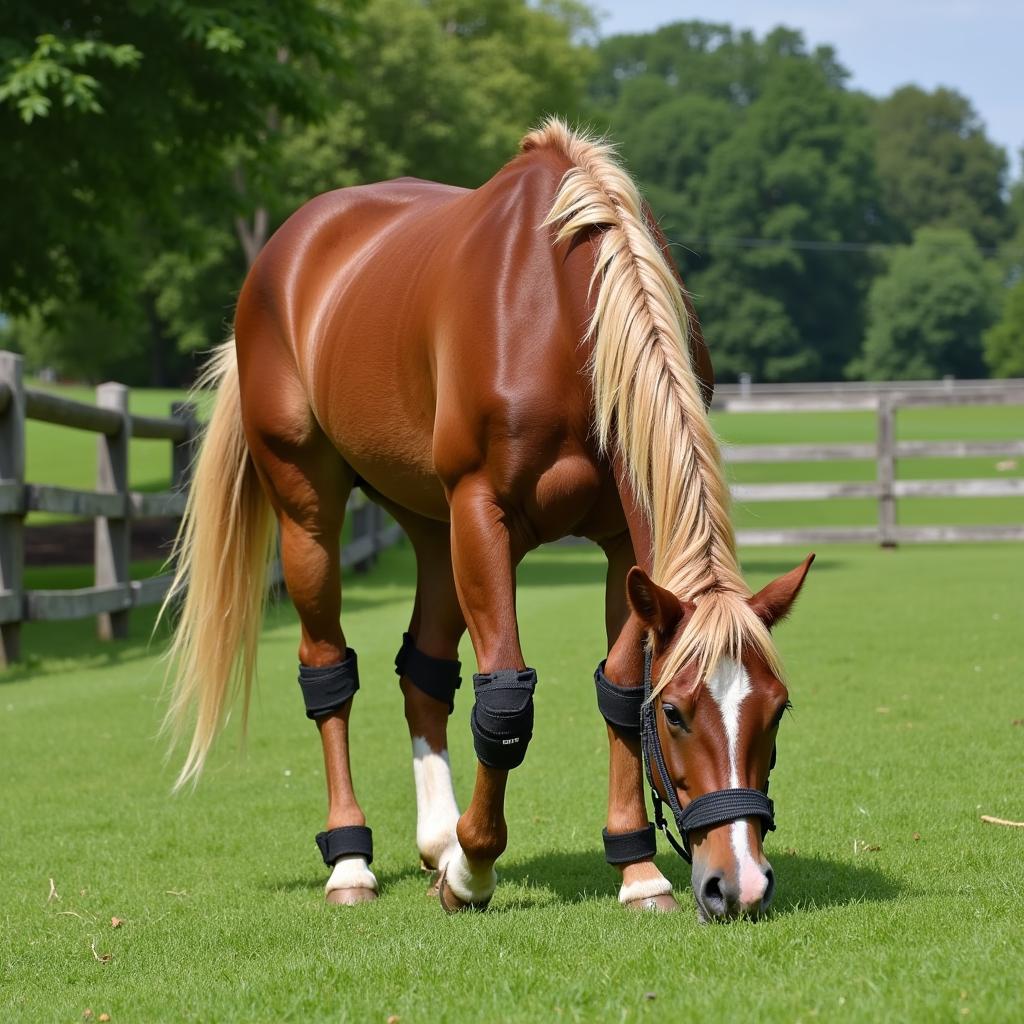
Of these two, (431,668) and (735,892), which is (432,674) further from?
(735,892)

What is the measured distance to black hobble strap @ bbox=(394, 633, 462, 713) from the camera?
4879 millimetres

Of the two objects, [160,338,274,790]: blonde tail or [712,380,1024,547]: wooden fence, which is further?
[712,380,1024,547]: wooden fence

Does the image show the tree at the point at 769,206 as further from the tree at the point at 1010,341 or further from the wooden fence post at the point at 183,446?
the wooden fence post at the point at 183,446

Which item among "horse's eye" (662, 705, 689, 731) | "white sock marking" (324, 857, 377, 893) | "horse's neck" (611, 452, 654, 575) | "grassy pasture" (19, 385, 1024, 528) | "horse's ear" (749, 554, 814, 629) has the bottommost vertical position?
"grassy pasture" (19, 385, 1024, 528)

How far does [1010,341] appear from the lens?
70.1m

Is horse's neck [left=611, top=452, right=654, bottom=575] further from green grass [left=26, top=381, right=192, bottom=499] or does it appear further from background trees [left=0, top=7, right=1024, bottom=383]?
green grass [left=26, top=381, right=192, bottom=499]

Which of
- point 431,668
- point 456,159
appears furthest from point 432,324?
point 456,159

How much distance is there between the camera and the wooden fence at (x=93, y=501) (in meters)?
9.03

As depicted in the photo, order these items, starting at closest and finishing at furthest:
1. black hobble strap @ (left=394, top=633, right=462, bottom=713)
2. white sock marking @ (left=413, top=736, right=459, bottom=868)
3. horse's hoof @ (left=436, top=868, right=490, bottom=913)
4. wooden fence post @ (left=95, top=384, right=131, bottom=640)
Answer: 1. horse's hoof @ (left=436, top=868, right=490, bottom=913)
2. white sock marking @ (left=413, top=736, right=459, bottom=868)
3. black hobble strap @ (left=394, top=633, right=462, bottom=713)
4. wooden fence post @ (left=95, top=384, right=131, bottom=640)

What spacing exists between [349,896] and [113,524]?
6.83 meters

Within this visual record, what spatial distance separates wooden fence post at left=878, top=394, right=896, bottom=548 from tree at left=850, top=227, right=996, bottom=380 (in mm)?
63377

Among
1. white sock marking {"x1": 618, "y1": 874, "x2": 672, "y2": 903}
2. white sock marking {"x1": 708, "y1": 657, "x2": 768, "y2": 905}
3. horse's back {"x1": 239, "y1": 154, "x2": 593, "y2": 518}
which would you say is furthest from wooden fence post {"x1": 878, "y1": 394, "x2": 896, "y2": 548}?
white sock marking {"x1": 708, "y1": 657, "x2": 768, "y2": 905}

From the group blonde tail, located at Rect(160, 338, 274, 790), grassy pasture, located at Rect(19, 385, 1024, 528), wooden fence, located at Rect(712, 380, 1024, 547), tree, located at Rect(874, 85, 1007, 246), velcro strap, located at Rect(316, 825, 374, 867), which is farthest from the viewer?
tree, located at Rect(874, 85, 1007, 246)

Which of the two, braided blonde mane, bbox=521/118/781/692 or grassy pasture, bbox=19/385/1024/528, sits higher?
braided blonde mane, bbox=521/118/781/692
